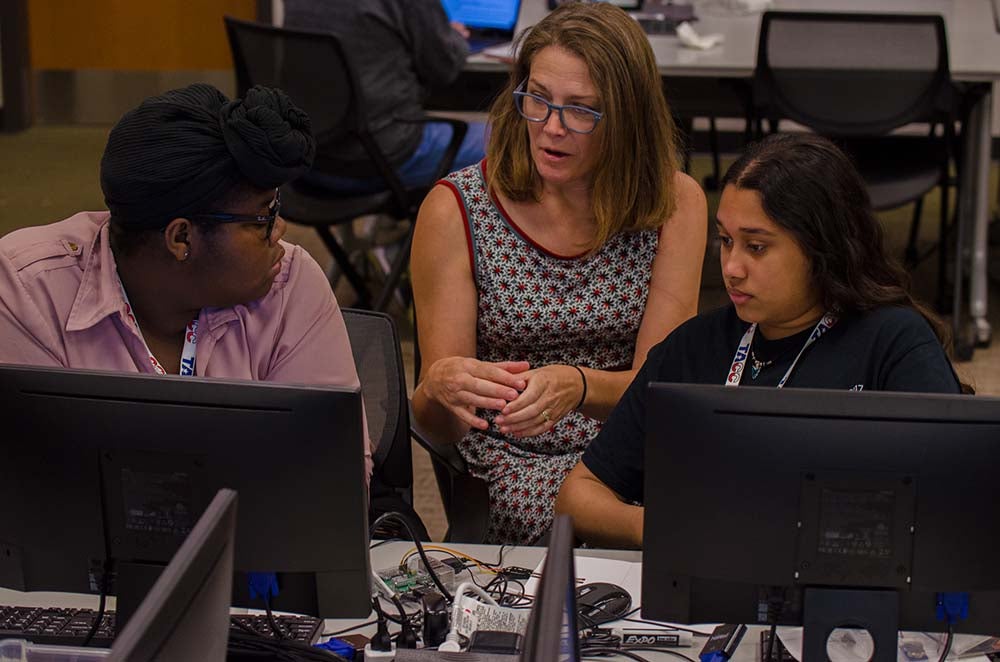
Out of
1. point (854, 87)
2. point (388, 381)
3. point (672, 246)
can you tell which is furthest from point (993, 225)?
point (388, 381)

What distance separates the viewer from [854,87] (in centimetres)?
435

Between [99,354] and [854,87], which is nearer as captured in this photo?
[99,354]

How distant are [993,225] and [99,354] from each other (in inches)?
185

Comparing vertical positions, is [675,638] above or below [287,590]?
below

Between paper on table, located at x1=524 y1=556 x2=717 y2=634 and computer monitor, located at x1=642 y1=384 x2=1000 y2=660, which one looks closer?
→ computer monitor, located at x1=642 y1=384 x2=1000 y2=660

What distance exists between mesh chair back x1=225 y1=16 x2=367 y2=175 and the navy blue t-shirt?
2.20 meters

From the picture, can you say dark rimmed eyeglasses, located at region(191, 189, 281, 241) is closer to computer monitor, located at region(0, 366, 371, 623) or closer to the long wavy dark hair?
computer monitor, located at region(0, 366, 371, 623)

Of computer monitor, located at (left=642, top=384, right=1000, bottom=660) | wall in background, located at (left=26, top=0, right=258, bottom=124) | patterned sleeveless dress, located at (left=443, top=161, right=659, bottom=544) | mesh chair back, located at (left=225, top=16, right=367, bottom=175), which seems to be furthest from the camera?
wall in background, located at (left=26, top=0, right=258, bottom=124)

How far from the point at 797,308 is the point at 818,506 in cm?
57

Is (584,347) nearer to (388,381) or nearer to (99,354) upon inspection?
(388,381)

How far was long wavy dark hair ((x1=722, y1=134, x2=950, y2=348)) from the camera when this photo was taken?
74.7 inches

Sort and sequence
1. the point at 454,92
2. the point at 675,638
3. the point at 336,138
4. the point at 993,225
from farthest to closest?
1. the point at 993,225
2. the point at 454,92
3. the point at 336,138
4. the point at 675,638

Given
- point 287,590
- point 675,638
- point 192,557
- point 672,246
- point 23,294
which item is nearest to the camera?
point 192,557

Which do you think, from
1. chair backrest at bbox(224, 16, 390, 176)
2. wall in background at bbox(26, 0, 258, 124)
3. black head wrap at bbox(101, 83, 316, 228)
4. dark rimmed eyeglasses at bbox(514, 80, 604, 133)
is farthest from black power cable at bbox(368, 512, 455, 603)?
wall in background at bbox(26, 0, 258, 124)
